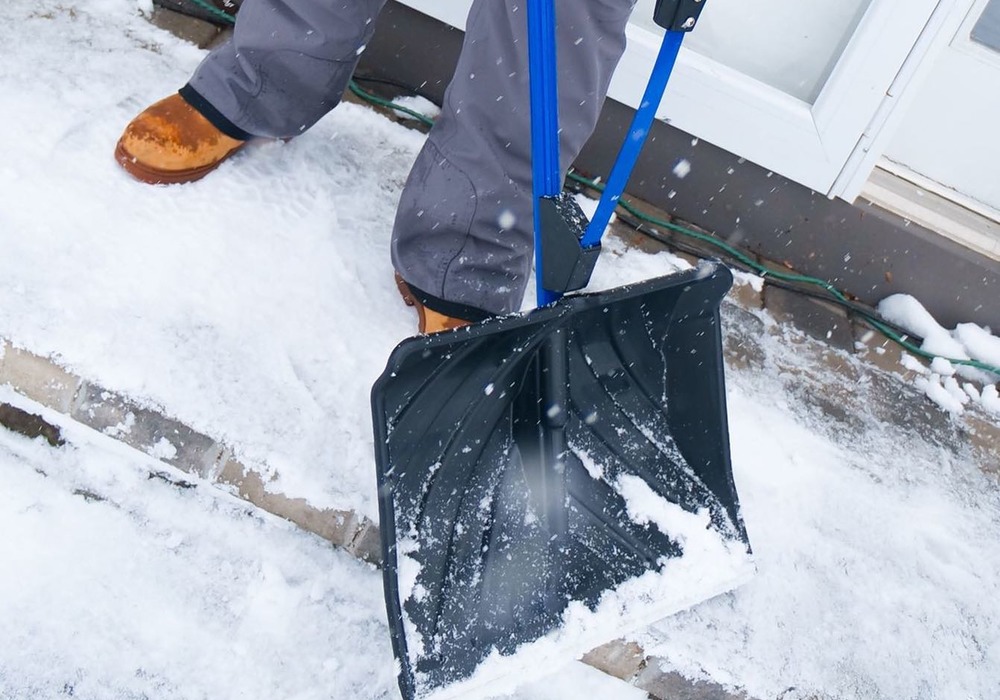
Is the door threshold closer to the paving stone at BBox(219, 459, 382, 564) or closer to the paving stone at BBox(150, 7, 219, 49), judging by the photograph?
the paving stone at BBox(219, 459, 382, 564)

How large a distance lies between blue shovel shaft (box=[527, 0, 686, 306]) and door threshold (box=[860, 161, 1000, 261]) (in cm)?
107

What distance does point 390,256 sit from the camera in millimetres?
1530

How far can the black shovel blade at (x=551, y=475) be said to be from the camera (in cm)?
107

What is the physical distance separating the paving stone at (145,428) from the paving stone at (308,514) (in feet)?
0.12

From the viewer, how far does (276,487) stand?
4.13 feet

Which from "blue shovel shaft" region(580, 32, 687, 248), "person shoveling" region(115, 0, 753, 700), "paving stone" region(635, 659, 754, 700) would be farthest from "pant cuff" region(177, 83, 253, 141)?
"paving stone" region(635, 659, 754, 700)

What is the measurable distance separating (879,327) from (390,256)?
1.13 metres

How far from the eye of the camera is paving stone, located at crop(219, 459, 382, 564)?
4.14ft

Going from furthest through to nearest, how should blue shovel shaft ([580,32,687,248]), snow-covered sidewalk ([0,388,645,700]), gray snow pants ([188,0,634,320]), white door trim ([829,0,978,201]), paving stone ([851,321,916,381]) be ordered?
paving stone ([851,321,916,381]) → white door trim ([829,0,978,201]) → gray snow pants ([188,0,634,320]) → snow-covered sidewalk ([0,388,645,700]) → blue shovel shaft ([580,32,687,248])

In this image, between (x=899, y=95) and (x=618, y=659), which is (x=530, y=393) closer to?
(x=618, y=659)

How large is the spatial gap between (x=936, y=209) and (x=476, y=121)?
3.90 feet

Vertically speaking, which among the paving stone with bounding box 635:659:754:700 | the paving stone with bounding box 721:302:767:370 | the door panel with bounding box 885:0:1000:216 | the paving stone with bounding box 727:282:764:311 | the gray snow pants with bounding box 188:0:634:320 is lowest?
the paving stone with bounding box 635:659:754:700

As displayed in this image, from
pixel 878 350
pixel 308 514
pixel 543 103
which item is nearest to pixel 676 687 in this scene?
pixel 308 514

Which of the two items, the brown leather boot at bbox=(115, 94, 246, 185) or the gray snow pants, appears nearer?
the gray snow pants
